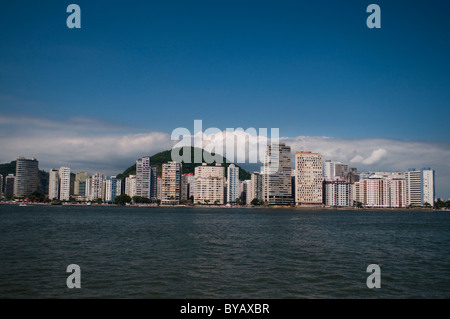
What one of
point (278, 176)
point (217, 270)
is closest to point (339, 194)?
point (278, 176)

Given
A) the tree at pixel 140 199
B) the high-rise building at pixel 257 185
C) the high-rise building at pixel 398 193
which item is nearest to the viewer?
the high-rise building at pixel 398 193

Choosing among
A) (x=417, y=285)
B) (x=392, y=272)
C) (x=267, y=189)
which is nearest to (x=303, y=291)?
(x=417, y=285)

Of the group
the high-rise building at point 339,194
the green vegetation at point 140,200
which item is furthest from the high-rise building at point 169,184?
the high-rise building at point 339,194

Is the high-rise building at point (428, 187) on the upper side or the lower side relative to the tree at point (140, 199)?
upper

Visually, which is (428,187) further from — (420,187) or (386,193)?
(386,193)

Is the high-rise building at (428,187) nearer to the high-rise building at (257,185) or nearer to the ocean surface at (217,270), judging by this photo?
the high-rise building at (257,185)

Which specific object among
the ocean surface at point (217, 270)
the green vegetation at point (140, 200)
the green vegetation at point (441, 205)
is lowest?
the green vegetation at point (441, 205)
